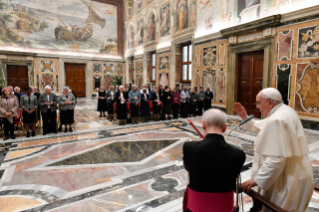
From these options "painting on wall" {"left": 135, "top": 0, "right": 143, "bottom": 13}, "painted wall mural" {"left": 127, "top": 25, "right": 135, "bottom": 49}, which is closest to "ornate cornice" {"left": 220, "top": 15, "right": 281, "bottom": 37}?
"painting on wall" {"left": 135, "top": 0, "right": 143, "bottom": 13}

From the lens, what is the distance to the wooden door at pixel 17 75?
15086 mm

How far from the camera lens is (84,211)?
2496 mm

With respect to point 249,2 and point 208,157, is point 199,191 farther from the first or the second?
point 249,2

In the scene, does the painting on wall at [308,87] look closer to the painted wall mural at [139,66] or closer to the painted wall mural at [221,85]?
the painted wall mural at [221,85]

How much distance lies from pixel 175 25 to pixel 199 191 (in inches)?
510

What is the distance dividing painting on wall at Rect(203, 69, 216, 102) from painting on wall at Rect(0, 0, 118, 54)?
1191 cm

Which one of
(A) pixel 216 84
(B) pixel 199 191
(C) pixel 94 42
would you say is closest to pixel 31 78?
(C) pixel 94 42

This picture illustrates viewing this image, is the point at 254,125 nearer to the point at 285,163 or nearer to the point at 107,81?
the point at 285,163

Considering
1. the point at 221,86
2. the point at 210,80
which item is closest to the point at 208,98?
the point at 221,86

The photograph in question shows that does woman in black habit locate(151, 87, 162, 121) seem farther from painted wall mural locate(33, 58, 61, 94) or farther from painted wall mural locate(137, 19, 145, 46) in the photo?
painted wall mural locate(33, 58, 61, 94)

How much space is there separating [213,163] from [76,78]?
18.9 metres

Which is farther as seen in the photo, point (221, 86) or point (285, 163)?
point (221, 86)

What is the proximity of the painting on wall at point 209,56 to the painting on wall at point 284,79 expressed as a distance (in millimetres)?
3325

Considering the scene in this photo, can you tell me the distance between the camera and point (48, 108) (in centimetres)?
627
